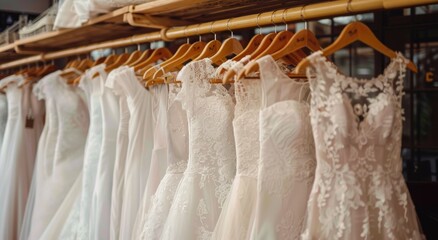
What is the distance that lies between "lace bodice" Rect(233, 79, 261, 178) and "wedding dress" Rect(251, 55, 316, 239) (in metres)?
0.10

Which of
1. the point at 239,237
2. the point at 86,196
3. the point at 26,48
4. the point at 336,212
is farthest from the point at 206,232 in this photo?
the point at 26,48

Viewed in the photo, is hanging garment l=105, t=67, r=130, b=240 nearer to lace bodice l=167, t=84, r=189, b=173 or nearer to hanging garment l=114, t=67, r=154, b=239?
hanging garment l=114, t=67, r=154, b=239

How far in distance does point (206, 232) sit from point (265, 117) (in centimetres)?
43

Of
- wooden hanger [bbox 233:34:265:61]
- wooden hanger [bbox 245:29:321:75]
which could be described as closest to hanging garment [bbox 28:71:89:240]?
wooden hanger [bbox 233:34:265:61]

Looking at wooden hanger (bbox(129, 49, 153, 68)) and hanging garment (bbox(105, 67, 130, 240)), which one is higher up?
wooden hanger (bbox(129, 49, 153, 68))

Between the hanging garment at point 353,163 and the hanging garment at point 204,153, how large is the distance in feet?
1.35

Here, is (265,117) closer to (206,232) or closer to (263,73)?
(263,73)

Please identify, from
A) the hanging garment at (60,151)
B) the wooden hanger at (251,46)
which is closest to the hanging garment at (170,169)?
the wooden hanger at (251,46)

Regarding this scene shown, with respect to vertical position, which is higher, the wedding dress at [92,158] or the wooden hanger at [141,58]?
the wooden hanger at [141,58]

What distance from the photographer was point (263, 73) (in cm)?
121

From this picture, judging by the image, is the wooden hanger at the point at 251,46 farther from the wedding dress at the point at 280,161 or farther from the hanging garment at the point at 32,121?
the hanging garment at the point at 32,121

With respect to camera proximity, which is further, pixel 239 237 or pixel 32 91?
pixel 32 91

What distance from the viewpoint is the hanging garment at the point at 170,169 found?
1.53 meters

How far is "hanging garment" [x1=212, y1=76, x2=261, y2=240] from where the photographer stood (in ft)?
4.21
